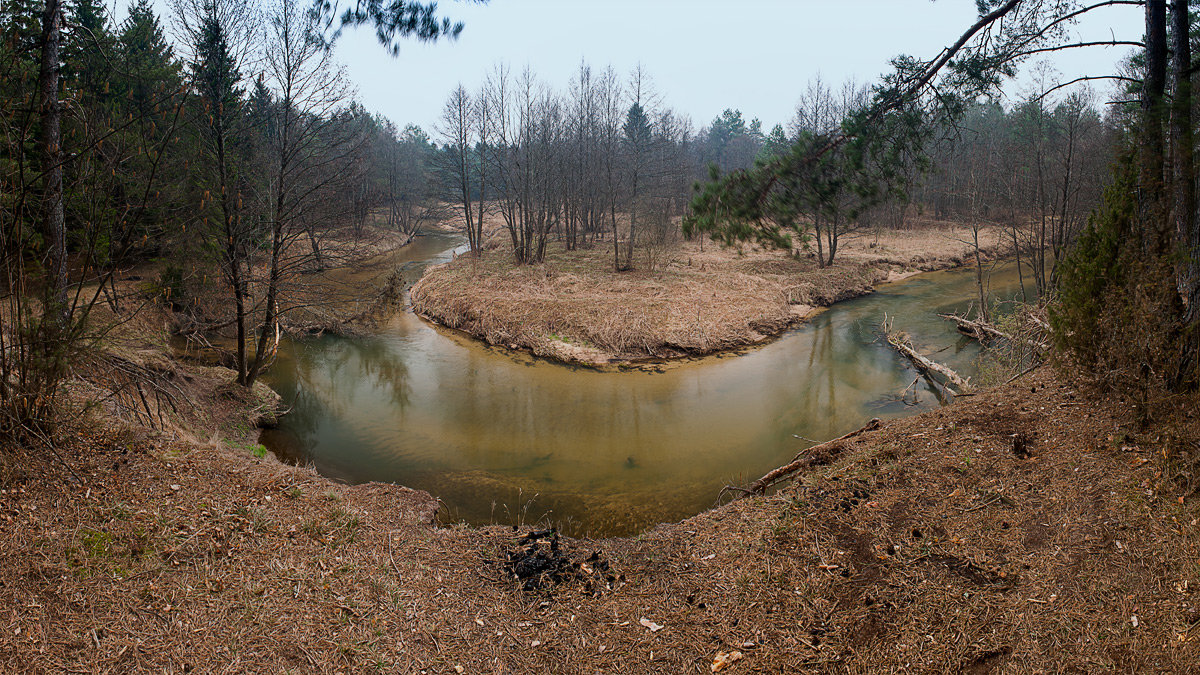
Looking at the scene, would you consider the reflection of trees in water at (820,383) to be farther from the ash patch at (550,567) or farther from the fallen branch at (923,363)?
the ash patch at (550,567)

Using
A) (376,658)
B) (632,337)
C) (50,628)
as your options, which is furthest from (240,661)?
(632,337)

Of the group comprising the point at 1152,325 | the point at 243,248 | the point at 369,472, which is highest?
the point at 243,248

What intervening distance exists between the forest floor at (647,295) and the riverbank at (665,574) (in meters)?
9.14

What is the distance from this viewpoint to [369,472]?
9.07m

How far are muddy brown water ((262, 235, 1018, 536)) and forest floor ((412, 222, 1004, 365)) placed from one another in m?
0.76

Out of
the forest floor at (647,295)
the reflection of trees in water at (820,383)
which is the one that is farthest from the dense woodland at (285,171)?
the forest floor at (647,295)

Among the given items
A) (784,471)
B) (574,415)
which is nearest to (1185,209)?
(784,471)

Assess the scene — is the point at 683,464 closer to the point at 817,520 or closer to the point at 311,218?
the point at 817,520

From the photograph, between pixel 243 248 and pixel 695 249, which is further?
pixel 695 249

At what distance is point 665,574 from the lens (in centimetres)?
461

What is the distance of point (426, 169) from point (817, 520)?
179ft

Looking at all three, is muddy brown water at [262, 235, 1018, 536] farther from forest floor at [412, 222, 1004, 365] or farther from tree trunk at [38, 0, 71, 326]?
tree trunk at [38, 0, 71, 326]

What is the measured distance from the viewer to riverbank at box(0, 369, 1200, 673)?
3.35 meters

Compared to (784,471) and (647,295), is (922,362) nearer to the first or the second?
(784,471)
